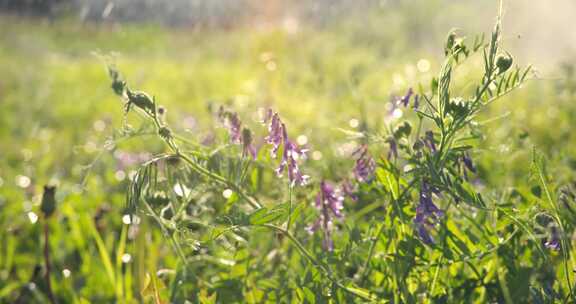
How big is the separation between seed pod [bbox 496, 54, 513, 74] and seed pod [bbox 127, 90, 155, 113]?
42cm

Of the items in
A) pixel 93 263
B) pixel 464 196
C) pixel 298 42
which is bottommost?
pixel 93 263

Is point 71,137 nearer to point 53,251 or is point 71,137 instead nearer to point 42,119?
point 42,119

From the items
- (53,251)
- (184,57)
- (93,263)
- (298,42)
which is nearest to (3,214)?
(53,251)

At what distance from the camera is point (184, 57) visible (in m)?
9.39

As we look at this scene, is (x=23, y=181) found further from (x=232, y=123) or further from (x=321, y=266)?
(x=321, y=266)

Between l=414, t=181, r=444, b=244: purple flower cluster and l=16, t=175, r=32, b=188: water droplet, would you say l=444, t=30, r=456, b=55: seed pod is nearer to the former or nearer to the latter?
l=414, t=181, r=444, b=244: purple flower cluster

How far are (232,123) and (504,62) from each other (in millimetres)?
435

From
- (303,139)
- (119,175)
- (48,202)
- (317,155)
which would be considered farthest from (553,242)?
(119,175)

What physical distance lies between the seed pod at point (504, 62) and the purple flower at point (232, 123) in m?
0.41

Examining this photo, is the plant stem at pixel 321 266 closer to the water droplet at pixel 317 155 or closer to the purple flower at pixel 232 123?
the purple flower at pixel 232 123

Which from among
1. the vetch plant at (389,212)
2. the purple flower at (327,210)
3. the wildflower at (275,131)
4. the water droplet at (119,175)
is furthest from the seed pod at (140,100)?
the water droplet at (119,175)

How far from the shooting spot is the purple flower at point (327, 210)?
43.6 inches

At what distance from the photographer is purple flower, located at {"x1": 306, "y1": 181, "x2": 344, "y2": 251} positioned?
3.63 ft

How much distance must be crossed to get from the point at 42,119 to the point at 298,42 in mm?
3985
